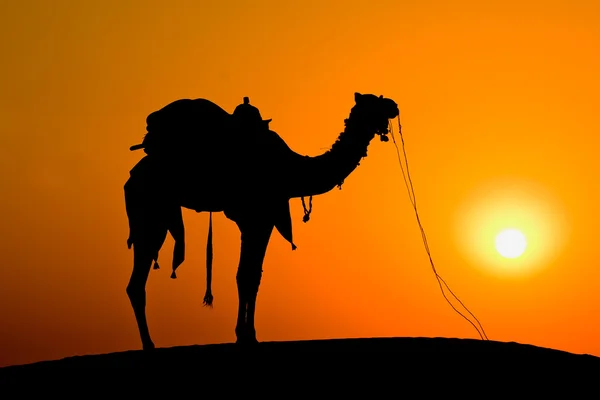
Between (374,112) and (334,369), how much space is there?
17.1 ft

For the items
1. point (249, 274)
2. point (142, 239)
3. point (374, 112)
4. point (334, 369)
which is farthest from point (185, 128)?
point (334, 369)

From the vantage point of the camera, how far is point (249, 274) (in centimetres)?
1686

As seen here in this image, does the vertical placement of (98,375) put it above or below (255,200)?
below

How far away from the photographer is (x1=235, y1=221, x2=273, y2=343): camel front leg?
16.7m

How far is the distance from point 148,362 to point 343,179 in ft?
15.5

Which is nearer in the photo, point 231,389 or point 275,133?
point 231,389

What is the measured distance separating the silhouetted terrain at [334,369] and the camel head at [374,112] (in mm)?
3801

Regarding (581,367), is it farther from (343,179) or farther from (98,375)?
(98,375)

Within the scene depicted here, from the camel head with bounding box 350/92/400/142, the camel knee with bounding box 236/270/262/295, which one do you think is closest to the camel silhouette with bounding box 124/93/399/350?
the camel head with bounding box 350/92/400/142

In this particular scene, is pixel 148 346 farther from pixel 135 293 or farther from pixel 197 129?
pixel 197 129

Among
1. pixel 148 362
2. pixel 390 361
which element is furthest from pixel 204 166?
pixel 390 361

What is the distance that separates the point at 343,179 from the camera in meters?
17.5

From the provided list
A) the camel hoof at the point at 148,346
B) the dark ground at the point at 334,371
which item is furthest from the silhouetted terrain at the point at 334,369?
the camel hoof at the point at 148,346

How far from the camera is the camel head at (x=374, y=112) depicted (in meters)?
17.4
